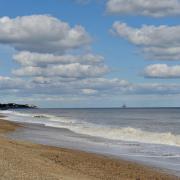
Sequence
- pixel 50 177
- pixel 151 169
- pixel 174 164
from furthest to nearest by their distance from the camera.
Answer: pixel 174 164 < pixel 151 169 < pixel 50 177

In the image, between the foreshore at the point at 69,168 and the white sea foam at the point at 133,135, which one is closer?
the foreshore at the point at 69,168

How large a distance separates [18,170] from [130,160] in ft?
27.7

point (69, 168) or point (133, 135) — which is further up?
point (133, 135)

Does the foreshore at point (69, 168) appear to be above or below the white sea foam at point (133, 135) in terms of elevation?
below

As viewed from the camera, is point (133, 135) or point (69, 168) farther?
point (133, 135)

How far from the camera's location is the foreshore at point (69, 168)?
13.5 m

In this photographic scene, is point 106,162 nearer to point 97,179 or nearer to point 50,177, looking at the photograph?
point 97,179

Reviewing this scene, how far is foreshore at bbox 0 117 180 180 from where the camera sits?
44.4ft

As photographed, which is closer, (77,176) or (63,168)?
(77,176)

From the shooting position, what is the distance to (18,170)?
13.7m

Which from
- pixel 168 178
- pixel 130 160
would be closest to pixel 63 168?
pixel 168 178

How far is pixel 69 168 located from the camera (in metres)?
17.0

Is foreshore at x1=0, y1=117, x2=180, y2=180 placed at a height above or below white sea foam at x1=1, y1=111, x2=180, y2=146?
below

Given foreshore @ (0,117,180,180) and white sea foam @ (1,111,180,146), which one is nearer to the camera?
foreshore @ (0,117,180,180)
